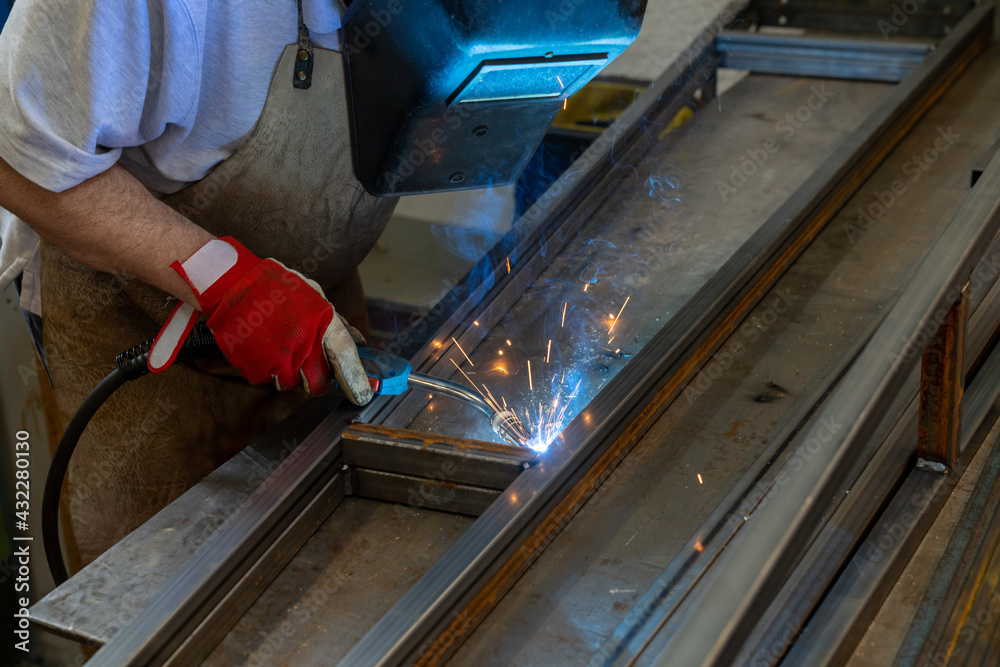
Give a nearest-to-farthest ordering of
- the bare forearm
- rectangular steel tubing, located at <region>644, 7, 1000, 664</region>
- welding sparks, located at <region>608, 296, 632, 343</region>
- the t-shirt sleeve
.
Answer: rectangular steel tubing, located at <region>644, 7, 1000, 664</region> → the t-shirt sleeve → the bare forearm → welding sparks, located at <region>608, 296, 632, 343</region>

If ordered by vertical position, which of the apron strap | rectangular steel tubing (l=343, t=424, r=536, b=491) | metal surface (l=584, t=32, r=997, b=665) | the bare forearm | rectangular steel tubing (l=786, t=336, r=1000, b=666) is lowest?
rectangular steel tubing (l=786, t=336, r=1000, b=666)

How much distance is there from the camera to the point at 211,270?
5.00 ft

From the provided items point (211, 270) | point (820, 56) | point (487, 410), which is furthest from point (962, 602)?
point (820, 56)

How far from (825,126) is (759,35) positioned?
19.6 inches

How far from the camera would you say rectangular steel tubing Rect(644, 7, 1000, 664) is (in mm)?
796

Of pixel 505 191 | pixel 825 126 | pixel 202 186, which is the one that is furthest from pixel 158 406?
pixel 825 126

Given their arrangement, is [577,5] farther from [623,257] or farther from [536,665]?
[536,665]

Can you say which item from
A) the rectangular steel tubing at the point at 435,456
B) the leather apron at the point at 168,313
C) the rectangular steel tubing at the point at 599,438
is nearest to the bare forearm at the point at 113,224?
the leather apron at the point at 168,313

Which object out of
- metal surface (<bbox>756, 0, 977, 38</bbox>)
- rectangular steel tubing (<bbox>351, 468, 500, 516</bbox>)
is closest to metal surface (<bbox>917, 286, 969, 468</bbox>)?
rectangular steel tubing (<bbox>351, 468, 500, 516</bbox>)

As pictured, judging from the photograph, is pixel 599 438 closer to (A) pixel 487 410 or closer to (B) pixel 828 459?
(A) pixel 487 410

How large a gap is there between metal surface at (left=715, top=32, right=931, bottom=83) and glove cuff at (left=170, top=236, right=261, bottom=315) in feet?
6.01

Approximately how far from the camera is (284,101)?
1.62 m

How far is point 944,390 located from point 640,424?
485 millimetres

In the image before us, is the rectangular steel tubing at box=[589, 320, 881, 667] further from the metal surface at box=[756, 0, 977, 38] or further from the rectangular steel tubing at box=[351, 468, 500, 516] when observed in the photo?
the metal surface at box=[756, 0, 977, 38]
